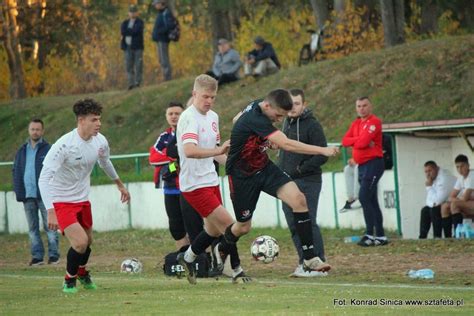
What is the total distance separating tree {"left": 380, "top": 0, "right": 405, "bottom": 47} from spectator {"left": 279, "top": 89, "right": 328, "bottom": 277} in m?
18.4

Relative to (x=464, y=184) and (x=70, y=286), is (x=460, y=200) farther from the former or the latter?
(x=70, y=286)

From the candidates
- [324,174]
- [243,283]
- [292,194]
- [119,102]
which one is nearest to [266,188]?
[292,194]

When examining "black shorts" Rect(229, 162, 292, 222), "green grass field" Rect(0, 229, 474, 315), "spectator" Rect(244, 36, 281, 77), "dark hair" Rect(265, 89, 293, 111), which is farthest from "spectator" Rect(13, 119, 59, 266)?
"spectator" Rect(244, 36, 281, 77)

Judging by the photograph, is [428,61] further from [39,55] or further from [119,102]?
[39,55]

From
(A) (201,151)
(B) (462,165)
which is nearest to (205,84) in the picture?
(A) (201,151)

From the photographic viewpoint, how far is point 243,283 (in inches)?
572

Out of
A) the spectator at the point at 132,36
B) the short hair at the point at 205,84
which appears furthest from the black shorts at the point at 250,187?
the spectator at the point at 132,36

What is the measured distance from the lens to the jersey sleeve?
13812 mm

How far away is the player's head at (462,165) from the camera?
20.5 metres

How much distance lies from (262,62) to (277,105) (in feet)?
67.6

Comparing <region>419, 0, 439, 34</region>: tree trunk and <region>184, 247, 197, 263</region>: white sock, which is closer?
<region>184, 247, 197, 263</region>: white sock

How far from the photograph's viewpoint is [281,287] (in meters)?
13.9

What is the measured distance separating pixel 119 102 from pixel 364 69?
982 cm

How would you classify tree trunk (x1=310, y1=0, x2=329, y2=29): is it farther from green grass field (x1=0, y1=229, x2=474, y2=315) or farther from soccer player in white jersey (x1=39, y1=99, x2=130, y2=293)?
soccer player in white jersey (x1=39, y1=99, x2=130, y2=293)
